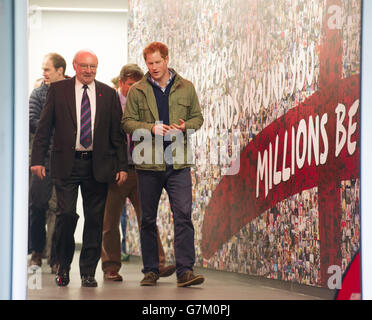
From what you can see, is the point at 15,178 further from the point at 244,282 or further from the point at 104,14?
the point at 104,14

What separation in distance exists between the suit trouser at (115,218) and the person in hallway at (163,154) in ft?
1.91

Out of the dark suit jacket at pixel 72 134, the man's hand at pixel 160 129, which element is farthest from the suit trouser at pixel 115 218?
the man's hand at pixel 160 129

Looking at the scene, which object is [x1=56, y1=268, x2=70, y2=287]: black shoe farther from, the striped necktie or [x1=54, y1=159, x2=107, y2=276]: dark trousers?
the striped necktie

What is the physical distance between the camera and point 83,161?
4930 millimetres

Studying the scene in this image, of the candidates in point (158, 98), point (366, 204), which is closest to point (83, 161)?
point (158, 98)

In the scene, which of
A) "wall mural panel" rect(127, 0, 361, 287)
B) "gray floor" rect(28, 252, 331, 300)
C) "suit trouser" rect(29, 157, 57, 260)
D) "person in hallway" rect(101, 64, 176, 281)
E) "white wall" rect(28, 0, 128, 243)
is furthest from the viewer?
"white wall" rect(28, 0, 128, 243)

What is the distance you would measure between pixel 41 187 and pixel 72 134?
4.26 feet

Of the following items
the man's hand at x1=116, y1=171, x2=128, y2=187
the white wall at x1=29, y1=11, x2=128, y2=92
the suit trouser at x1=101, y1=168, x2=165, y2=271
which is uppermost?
the white wall at x1=29, y1=11, x2=128, y2=92

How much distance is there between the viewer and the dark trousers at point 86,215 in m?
4.92

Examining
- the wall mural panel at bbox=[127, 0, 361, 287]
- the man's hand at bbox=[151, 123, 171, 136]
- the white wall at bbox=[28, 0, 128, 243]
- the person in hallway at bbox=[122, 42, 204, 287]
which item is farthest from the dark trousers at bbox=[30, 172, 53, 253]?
the white wall at bbox=[28, 0, 128, 243]

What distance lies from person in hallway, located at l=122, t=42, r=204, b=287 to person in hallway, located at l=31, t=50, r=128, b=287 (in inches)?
7.2

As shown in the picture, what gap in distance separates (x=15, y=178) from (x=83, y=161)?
1.43 metres

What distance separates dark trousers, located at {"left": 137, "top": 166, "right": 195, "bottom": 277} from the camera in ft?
15.6

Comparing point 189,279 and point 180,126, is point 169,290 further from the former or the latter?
point 180,126
